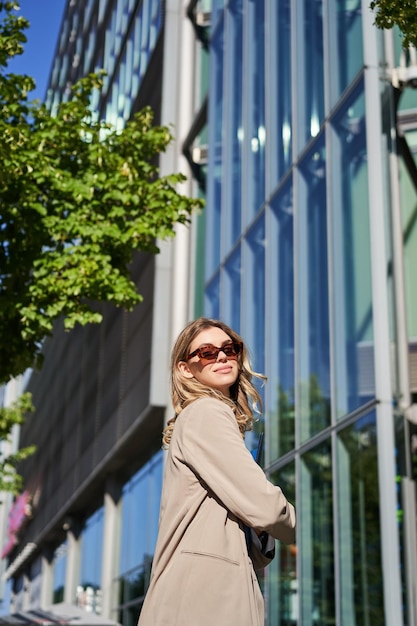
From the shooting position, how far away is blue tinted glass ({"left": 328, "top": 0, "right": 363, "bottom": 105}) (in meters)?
11.1

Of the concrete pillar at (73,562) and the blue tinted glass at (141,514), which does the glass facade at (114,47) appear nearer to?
the blue tinted glass at (141,514)

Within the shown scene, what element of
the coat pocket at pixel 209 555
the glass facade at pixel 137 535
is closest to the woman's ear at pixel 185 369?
the coat pocket at pixel 209 555

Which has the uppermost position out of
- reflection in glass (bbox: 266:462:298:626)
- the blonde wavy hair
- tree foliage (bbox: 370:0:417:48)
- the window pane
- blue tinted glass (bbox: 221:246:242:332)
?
the window pane

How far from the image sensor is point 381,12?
625 centimetres

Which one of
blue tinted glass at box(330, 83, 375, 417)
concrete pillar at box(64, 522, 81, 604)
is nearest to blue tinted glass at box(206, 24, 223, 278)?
blue tinted glass at box(330, 83, 375, 417)

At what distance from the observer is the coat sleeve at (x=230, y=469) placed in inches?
99.8

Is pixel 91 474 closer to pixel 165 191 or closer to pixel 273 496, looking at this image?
pixel 165 191

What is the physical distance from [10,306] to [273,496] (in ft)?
23.9

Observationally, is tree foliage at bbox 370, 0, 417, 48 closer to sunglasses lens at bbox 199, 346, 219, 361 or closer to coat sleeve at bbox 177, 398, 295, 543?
sunglasses lens at bbox 199, 346, 219, 361

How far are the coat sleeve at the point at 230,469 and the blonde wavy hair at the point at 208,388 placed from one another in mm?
143

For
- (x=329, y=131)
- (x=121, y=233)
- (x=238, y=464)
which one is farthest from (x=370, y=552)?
(x=238, y=464)

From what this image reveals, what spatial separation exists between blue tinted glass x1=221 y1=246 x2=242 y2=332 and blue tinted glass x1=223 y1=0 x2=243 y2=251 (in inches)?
14.1

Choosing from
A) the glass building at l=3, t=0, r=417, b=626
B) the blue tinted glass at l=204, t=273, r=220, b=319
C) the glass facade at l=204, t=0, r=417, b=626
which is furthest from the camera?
the blue tinted glass at l=204, t=273, r=220, b=319

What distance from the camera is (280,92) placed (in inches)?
567
